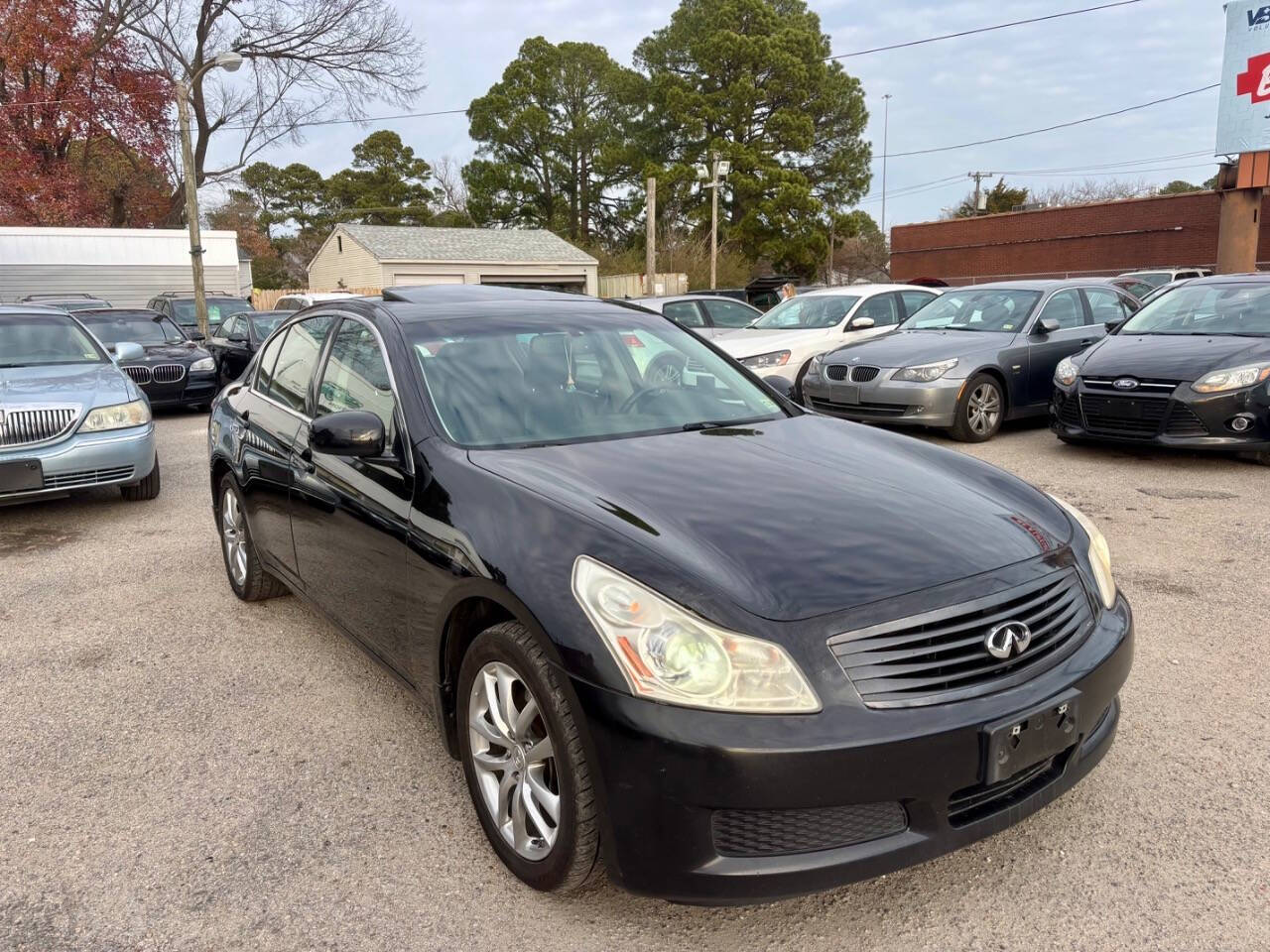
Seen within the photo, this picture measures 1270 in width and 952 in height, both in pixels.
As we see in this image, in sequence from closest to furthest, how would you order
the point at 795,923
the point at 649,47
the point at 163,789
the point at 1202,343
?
1. the point at 795,923
2. the point at 163,789
3. the point at 1202,343
4. the point at 649,47

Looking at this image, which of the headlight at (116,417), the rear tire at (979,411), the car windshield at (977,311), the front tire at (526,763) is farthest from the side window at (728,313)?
the front tire at (526,763)

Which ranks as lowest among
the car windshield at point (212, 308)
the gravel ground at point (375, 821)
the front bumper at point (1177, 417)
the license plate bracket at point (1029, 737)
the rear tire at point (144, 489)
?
the gravel ground at point (375, 821)

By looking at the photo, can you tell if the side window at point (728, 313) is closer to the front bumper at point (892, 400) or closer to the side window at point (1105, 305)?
the front bumper at point (892, 400)

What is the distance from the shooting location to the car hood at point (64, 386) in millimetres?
6383

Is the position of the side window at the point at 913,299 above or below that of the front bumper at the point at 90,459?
above

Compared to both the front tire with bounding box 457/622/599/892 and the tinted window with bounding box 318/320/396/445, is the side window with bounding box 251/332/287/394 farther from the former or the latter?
the front tire with bounding box 457/622/599/892

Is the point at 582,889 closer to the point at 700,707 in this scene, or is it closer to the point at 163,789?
the point at 700,707

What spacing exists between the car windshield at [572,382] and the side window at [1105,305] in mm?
7685

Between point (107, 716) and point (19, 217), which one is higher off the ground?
point (19, 217)

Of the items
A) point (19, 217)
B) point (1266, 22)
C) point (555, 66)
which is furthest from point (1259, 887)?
point (555, 66)

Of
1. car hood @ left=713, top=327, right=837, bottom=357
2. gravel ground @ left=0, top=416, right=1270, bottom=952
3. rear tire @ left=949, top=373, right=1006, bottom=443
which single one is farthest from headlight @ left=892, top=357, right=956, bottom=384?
gravel ground @ left=0, top=416, right=1270, bottom=952

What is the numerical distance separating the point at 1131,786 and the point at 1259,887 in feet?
1.66

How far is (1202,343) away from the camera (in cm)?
759

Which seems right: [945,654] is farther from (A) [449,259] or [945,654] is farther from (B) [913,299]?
(A) [449,259]
